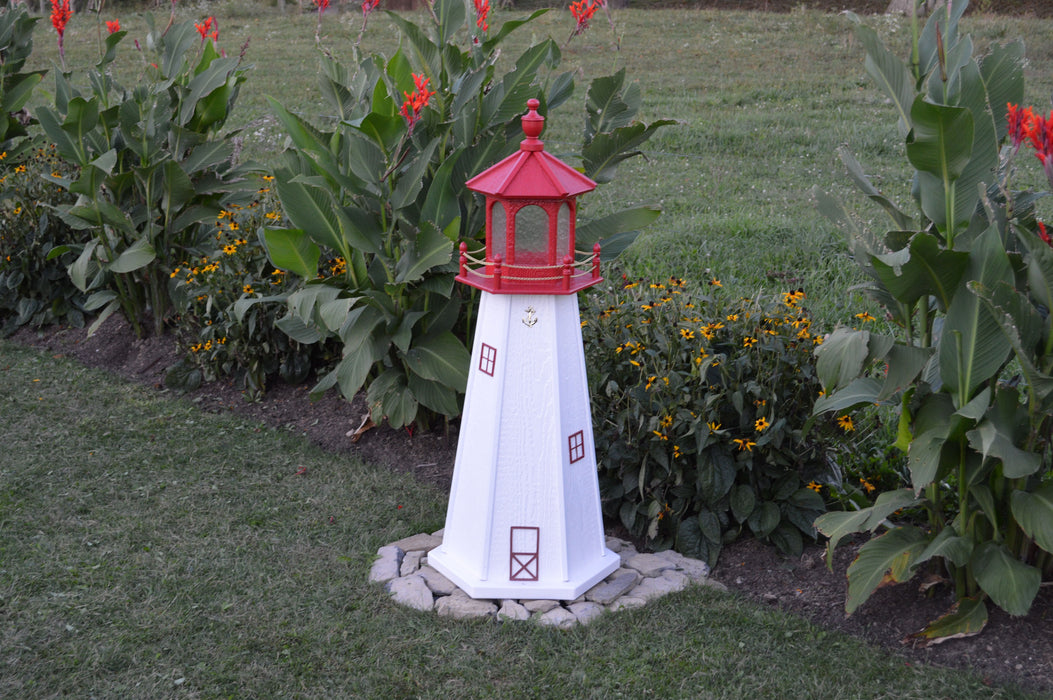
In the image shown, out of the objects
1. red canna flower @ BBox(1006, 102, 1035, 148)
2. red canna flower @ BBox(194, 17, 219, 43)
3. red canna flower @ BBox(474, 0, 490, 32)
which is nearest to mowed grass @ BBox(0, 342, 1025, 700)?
red canna flower @ BBox(1006, 102, 1035, 148)

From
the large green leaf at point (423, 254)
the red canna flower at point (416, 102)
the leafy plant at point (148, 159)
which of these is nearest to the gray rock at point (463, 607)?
the large green leaf at point (423, 254)

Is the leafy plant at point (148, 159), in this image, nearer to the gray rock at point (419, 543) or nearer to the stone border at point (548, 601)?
the gray rock at point (419, 543)

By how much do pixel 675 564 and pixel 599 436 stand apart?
2.12 feet

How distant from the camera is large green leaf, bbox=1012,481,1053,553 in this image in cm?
310

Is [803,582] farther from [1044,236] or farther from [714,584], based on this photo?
[1044,236]

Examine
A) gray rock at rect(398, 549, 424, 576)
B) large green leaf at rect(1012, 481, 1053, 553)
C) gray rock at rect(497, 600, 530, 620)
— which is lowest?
gray rock at rect(497, 600, 530, 620)

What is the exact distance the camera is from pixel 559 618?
A: 3742 mm

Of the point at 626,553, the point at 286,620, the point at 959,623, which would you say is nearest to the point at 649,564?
the point at 626,553

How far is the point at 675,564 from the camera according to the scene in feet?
13.5

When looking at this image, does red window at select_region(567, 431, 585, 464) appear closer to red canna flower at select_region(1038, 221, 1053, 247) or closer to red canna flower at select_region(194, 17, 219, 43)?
red canna flower at select_region(1038, 221, 1053, 247)

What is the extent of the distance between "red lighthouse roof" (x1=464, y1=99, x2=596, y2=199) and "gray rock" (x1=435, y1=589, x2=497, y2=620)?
160 cm

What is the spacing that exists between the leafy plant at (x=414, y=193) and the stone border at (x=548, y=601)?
91cm

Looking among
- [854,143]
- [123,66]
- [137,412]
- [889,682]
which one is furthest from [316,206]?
[123,66]

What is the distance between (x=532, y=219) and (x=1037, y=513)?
1985 millimetres
